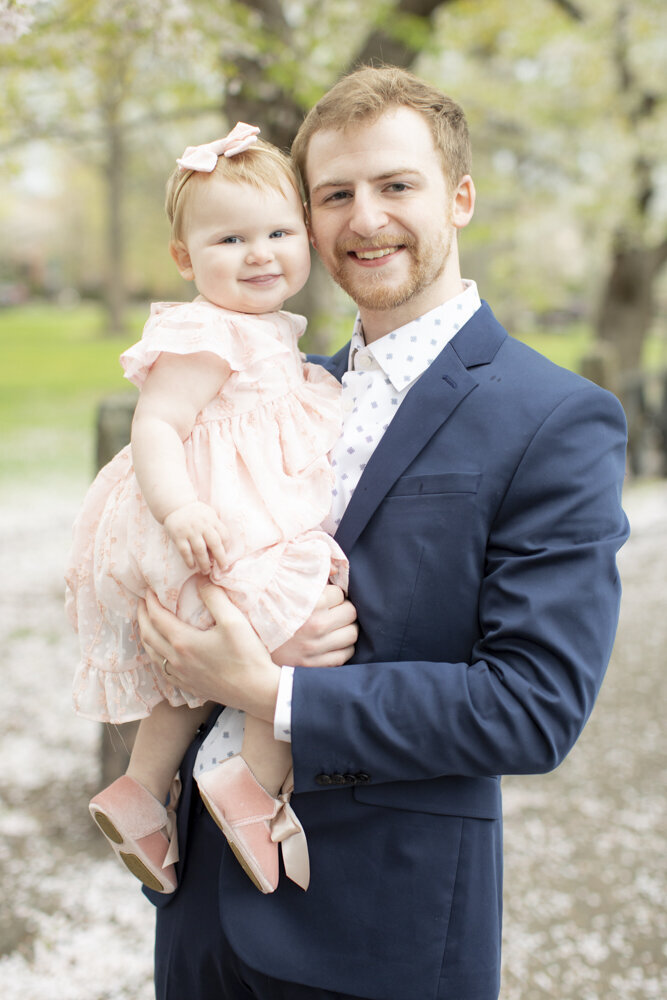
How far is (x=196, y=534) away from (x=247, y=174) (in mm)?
801

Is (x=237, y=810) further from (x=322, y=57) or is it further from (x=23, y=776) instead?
(x=322, y=57)

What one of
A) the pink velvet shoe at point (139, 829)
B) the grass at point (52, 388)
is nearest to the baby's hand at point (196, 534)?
the pink velvet shoe at point (139, 829)

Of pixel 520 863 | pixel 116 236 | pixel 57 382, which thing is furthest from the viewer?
pixel 116 236

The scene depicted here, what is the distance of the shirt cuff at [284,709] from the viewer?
164 centimetres

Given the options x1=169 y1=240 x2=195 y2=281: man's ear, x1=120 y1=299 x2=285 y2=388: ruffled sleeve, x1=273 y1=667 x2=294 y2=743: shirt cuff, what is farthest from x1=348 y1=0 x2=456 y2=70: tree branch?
x1=273 y1=667 x2=294 y2=743: shirt cuff

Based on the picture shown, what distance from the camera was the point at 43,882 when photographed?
3875 millimetres

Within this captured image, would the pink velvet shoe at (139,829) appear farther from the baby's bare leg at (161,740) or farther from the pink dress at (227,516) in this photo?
the pink dress at (227,516)

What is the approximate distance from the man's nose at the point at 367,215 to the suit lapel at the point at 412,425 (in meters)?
0.30

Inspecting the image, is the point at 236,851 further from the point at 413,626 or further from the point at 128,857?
the point at 413,626

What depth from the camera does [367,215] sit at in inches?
71.4

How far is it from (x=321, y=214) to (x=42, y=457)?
587 inches

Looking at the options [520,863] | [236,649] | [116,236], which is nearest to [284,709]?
[236,649]

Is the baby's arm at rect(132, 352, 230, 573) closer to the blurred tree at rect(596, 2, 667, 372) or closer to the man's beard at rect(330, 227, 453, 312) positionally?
the man's beard at rect(330, 227, 453, 312)

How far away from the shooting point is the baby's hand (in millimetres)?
1652
